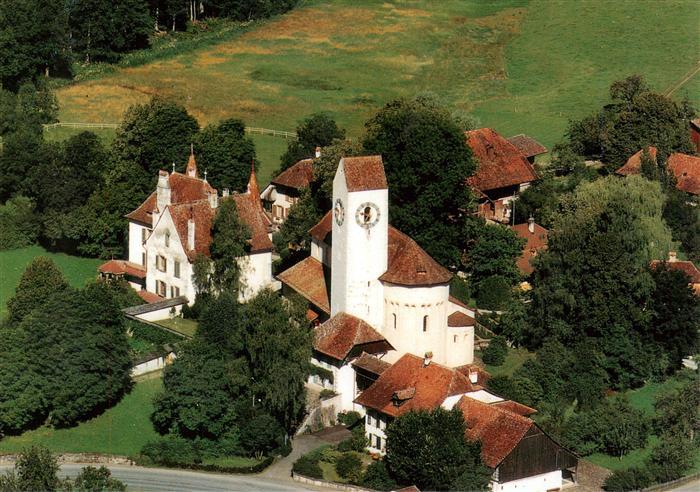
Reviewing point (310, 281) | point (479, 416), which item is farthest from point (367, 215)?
point (479, 416)

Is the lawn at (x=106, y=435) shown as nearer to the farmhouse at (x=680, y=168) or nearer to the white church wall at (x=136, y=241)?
the white church wall at (x=136, y=241)

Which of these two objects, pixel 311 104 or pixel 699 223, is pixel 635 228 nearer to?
pixel 699 223

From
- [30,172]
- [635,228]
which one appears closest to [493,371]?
[635,228]

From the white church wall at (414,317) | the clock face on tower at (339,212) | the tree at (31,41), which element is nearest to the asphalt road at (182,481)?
the white church wall at (414,317)

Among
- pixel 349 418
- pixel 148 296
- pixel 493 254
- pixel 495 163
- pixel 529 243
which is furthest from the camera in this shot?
pixel 495 163

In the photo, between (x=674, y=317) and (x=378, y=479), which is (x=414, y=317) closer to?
(x=378, y=479)

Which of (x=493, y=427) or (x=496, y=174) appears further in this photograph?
(x=496, y=174)

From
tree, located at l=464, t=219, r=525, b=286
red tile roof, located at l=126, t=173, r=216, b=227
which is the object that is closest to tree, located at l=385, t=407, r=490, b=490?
tree, located at l=464, t=219, r=525, b=286
